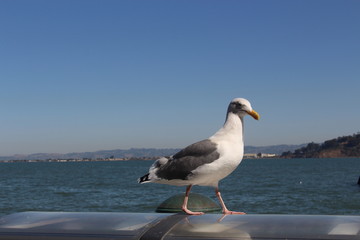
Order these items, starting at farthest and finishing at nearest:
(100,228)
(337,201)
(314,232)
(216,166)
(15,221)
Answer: (337,201) → (216,166) → (15,221) → (100,228) → (314,232)

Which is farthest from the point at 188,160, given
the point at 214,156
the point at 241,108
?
the point at 241,108

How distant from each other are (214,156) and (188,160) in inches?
12.6

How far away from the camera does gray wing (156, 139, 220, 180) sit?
496 cm

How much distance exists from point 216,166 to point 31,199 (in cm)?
5184

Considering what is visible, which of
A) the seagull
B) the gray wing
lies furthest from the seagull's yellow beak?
the gray wing

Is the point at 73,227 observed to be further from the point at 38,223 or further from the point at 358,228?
the point at 358,228

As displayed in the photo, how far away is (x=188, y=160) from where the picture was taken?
5148 mm

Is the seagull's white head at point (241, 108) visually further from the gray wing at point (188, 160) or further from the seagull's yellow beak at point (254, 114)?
the gray wing at point (188, 160)

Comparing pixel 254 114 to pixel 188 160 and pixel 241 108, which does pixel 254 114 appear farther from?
pixel 188 160

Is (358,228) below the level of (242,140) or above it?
below

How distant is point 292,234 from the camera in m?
3.21

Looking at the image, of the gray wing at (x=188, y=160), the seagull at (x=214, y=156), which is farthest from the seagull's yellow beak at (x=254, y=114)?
the gray wing at (x=188, y=160)

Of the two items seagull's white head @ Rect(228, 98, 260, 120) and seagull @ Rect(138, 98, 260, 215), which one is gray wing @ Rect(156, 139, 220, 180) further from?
seagull's white head @ Rect(228, 98, 260, 120)

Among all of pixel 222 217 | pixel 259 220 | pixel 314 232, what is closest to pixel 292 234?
pixel 314 232
